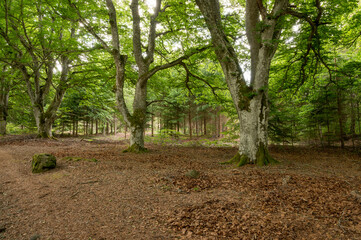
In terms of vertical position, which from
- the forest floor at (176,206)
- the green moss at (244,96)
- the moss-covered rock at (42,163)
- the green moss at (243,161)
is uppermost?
the green moss at (244,96)

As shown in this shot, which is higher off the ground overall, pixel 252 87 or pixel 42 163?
pixel 252 87

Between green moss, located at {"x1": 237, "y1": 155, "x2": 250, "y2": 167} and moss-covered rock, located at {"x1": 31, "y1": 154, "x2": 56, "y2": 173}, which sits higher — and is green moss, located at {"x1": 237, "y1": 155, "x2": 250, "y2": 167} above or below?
below

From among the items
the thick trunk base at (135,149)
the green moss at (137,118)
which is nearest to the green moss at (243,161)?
the thick trunk base at (135,149)

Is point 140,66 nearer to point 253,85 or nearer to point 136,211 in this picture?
point 253,85

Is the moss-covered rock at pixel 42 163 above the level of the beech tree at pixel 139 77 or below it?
below

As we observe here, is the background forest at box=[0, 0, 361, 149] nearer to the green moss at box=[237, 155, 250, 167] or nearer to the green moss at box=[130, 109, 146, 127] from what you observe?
the green moss at box=[130, 109, 146, 127]

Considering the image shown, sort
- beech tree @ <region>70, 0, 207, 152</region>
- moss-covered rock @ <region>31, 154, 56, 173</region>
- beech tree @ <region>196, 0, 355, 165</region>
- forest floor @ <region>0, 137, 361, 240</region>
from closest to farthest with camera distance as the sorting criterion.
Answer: forest floor @ <region>0, 137, 361, 240</region>, moss-covered rock @ <region>31, 154, 56, 173</region>, beech tree @ <region>196, 0, 355, 165</region>, beech tree @ <region>70, 0, 207, 152</region>

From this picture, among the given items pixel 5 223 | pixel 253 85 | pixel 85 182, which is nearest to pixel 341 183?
pixel 253 85

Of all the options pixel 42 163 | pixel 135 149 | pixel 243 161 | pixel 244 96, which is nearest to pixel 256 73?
pixel 244 96

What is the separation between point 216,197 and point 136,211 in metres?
1.55

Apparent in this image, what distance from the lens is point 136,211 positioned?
9.57ft

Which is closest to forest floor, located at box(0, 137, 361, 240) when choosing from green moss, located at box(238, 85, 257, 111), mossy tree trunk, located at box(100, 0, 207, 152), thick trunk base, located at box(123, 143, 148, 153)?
green moss, located at box(238, 85, 257, 111)

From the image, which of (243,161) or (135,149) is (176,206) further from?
(135,149)

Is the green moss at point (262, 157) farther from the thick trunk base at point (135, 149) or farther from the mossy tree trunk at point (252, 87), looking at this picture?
the thick trunk base at point (135, 149)
